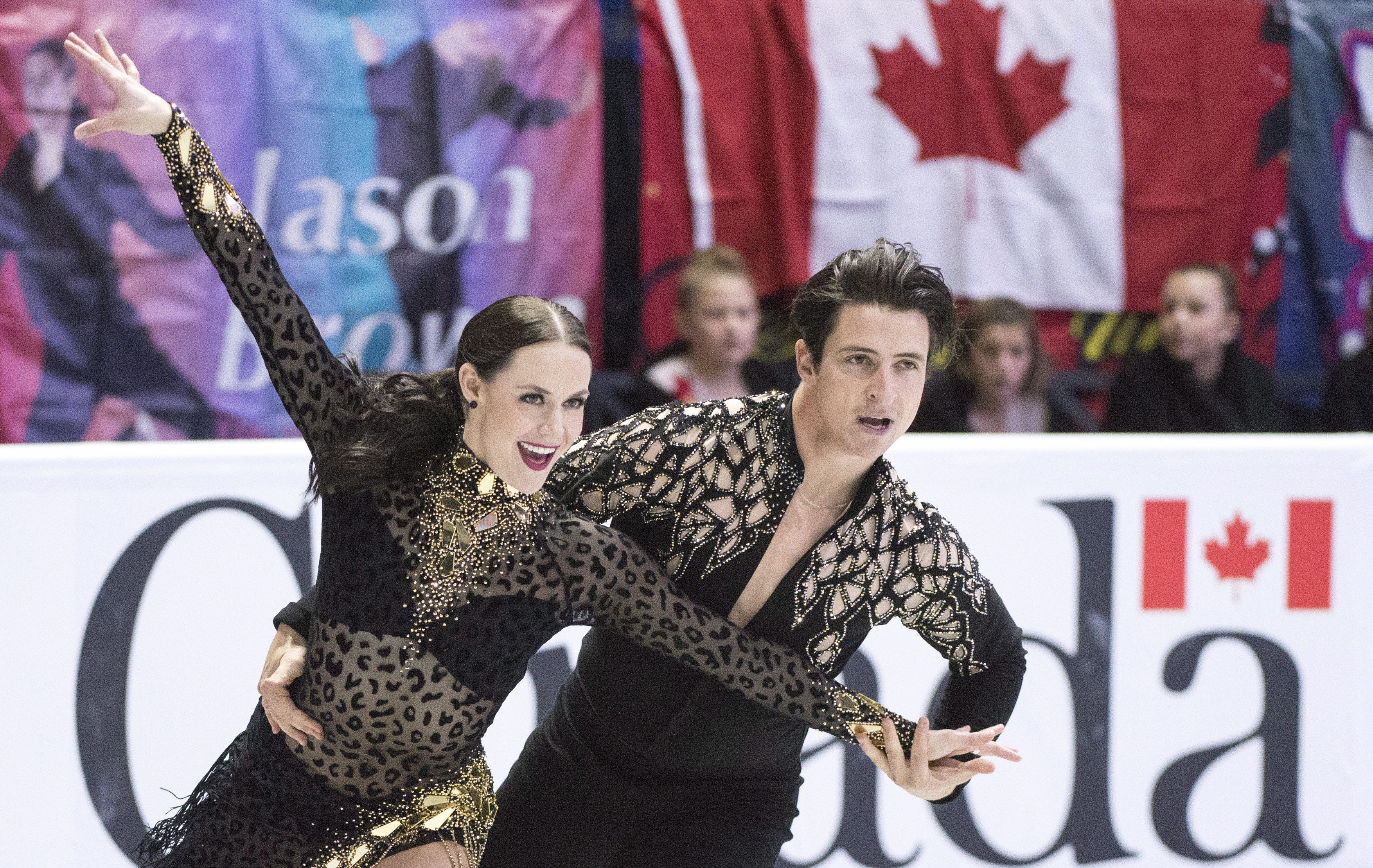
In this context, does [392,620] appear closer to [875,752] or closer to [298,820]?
[298,820]

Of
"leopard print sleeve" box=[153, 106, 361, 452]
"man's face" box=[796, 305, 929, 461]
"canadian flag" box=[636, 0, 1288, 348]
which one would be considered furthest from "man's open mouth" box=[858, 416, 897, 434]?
"canadian flag" box=[636, 0, 1288, 348]

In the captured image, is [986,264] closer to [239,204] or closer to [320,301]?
[320,301]

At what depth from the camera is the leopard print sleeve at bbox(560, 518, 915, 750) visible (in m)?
2.33

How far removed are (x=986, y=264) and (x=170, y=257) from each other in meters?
3.11

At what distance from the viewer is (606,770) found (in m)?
2.62

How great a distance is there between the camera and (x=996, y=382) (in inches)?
196

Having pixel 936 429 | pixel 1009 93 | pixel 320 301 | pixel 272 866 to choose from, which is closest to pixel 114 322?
pixel 320 301

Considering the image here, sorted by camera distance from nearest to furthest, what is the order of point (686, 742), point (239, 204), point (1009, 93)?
point (239, 204)
point (686, 742)
point (1009, 93)

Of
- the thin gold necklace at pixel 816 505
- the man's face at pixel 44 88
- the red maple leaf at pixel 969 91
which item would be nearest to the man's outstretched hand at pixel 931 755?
the thin gold necklace at pixel 816 505

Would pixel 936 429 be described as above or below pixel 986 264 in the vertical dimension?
below

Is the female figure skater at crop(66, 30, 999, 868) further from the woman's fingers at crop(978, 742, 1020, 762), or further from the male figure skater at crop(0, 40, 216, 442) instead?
the male figure skater at crop(0, 40, 216, 442)

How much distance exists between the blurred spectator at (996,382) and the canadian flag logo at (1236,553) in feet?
4.21

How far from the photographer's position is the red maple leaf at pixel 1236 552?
3.67m

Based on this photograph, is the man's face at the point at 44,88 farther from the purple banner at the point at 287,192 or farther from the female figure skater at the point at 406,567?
the female figure skater at the point at 406,567
